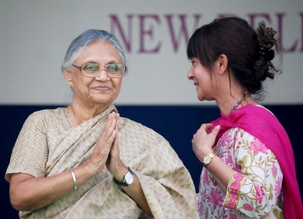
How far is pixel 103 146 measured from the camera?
3514 mm

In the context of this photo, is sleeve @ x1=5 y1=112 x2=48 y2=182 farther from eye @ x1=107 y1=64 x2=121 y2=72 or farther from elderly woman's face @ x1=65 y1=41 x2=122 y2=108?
eye @ x1=107 y1=64 x2=121 y2=72

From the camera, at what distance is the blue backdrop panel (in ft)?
18.4

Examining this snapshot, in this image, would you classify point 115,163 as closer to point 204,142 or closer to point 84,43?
point 204,142

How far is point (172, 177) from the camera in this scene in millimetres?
3807

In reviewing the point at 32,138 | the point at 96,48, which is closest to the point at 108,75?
the point at 96,48

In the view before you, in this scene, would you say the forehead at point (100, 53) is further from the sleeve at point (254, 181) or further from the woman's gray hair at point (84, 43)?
the sleeve at point (254, 181)

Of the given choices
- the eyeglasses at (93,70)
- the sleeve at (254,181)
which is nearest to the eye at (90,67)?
the eyeglasses at (93,70)

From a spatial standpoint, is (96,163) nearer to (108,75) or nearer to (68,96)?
(108,75)

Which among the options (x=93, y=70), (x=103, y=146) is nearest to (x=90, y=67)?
(x=93, y=70)

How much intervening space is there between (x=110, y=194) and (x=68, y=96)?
72cm

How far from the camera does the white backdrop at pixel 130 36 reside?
5.51 meters

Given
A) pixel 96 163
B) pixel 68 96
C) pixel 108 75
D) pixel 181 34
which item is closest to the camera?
pixel 96 163

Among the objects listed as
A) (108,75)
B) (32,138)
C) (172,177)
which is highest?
(108,75)

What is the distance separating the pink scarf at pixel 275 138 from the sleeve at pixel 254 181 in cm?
3
